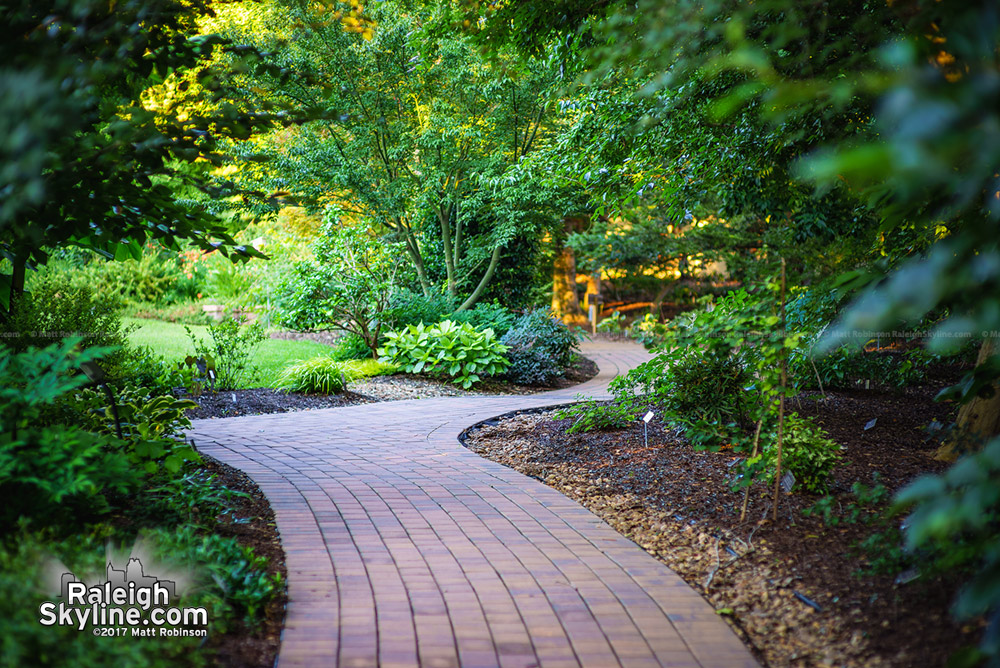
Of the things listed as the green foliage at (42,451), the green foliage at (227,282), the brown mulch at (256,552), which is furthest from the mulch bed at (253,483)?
the green foliage at (227,282)

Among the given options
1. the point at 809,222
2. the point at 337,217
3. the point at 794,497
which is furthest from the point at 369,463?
the point at 337,217

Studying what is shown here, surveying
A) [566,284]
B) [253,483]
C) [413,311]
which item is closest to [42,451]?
[253,483]

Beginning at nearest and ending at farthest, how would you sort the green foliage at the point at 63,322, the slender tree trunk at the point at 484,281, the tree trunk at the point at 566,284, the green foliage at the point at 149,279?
the green foliage at the point at 63,322, the slender tree trunk at the point at 484,281, the green foliage at the point at 149,279, the tree trunk at the point at 566,284

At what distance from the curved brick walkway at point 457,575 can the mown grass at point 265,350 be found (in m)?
4.56

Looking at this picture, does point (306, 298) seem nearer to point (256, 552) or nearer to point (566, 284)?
point (256, 552)

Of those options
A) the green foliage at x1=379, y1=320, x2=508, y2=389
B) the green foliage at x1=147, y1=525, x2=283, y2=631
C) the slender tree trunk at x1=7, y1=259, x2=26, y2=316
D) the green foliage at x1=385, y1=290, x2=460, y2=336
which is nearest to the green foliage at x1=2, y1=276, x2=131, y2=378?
the slender tree trunk at x1=7, y1=259, x2=26, y2=316

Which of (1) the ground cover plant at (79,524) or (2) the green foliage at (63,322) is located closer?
(1) the ground cover plant at (79,524)

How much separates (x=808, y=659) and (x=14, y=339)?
14.9 ft

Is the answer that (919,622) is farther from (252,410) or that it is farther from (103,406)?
(252,410)

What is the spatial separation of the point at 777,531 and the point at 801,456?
66 centimetres

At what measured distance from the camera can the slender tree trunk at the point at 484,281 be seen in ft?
43.2

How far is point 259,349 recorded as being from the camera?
527 inches

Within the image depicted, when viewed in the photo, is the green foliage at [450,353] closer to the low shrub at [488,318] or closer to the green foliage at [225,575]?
the low shrub at [488,318]

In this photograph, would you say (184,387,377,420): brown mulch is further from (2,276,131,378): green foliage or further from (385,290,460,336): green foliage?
(385,290,460,336): green foliage
